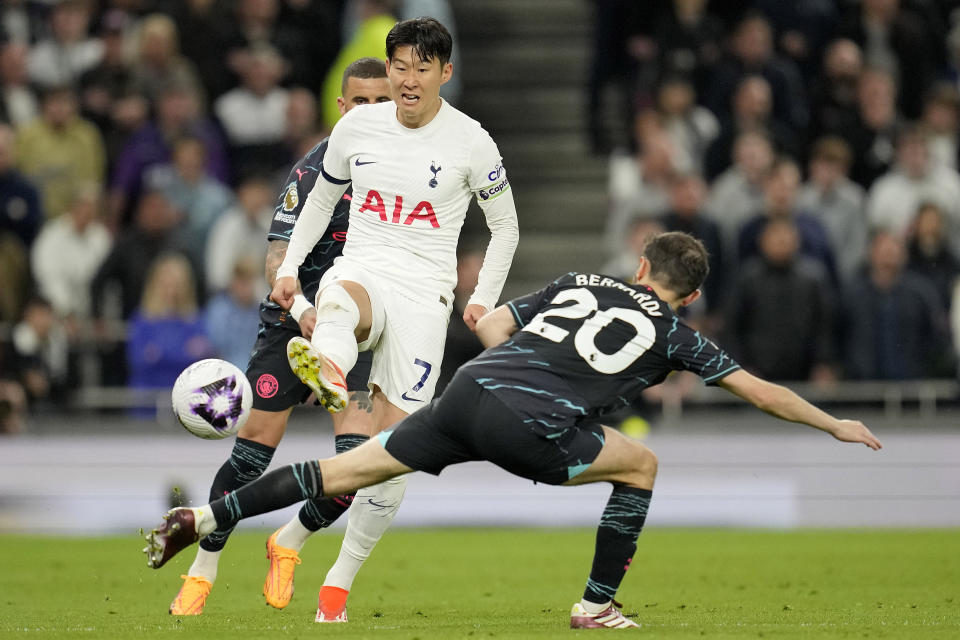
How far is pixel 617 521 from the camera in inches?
278

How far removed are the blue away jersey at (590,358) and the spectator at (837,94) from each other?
30.8ft

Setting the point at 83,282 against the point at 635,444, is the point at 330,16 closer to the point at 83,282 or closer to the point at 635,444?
the point at 83,282

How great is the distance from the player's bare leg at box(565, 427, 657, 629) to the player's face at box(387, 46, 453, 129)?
171 centimetres

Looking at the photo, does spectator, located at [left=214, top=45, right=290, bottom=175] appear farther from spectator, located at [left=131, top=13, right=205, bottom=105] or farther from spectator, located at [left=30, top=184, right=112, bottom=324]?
spectator, located at [left=30, top=184, right=112, bottom=324]

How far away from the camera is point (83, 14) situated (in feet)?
Answer: 53.9

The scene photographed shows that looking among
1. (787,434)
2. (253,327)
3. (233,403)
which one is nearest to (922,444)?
(787,434)

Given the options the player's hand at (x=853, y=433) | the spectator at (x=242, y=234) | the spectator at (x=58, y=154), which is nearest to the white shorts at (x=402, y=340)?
the player's hand at (x=853, y=433)

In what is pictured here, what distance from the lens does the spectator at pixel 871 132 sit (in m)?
15.6

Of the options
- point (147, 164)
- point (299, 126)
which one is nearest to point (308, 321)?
point (299, 126)

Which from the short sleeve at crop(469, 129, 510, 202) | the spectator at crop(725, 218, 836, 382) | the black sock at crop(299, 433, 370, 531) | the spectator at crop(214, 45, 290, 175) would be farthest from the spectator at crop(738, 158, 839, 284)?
the black sock at crop(299, 433, 370, 531)

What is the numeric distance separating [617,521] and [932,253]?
794cm

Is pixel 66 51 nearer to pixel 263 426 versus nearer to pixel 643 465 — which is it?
pixel 263 426

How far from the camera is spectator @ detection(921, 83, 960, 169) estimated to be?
618 inches

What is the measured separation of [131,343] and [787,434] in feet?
18.0
